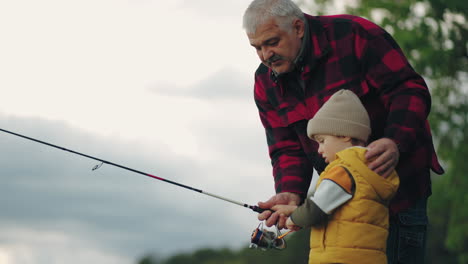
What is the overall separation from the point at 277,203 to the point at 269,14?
1.12 meters

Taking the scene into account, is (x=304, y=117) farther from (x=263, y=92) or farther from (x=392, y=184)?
(x=392, y=184)

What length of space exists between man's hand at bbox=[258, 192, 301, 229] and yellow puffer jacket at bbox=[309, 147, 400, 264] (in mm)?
575

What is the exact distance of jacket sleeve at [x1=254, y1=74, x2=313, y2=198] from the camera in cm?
464

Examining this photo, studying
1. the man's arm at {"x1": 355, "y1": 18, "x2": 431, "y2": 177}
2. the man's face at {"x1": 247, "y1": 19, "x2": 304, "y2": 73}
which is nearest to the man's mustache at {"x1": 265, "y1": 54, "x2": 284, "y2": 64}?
the man's face at {"x1": 247, "y1": 19, "x2": 304, "y2": 73}

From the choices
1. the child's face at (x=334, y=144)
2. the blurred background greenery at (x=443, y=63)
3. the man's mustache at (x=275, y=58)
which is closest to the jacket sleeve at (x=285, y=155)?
the man's mustache at (x=275, y=58)

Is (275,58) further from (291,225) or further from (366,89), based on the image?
(291,225)

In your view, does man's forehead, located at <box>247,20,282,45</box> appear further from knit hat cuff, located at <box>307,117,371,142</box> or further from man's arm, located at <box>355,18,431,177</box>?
knit hat cuff, located at <box>307,117,371,142</box>

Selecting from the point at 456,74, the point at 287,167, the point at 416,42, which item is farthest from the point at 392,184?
the point at 456,74

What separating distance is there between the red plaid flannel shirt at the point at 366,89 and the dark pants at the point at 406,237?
0.21 ft

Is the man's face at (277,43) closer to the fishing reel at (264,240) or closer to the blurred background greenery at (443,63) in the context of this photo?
the fishing reel at (264,240)

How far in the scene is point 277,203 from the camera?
4434 mm

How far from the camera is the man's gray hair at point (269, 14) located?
4137 millimetres

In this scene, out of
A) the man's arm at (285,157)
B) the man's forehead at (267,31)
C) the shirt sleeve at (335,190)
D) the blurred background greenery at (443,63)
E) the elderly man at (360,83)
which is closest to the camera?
the shirt sleeve at (335,190)

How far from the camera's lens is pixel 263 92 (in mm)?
4688
